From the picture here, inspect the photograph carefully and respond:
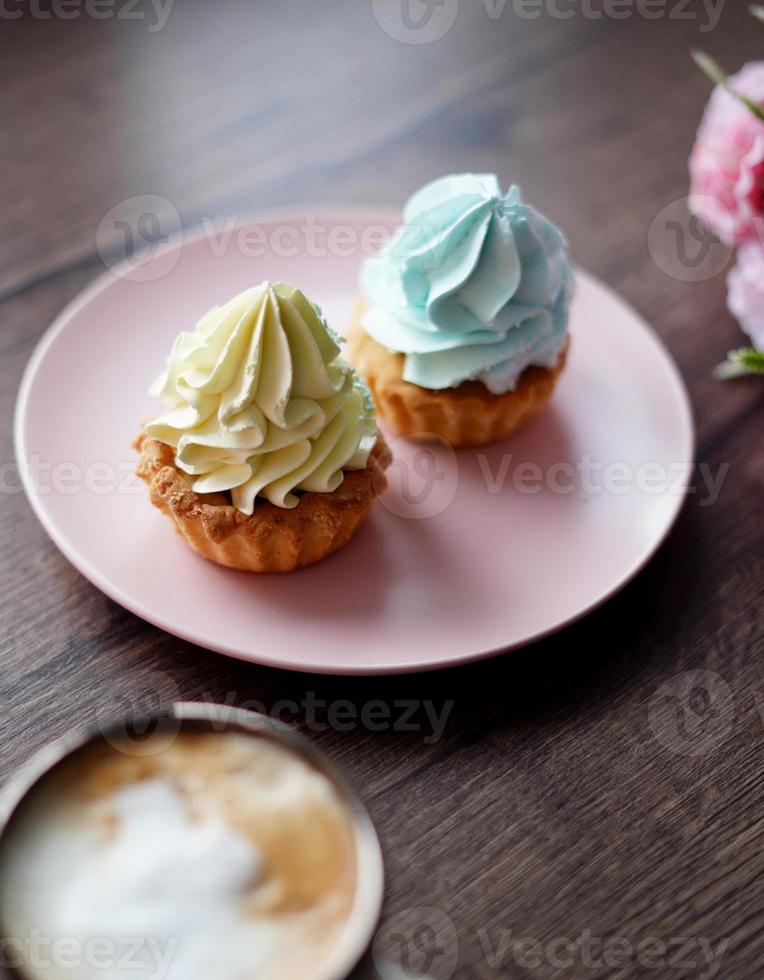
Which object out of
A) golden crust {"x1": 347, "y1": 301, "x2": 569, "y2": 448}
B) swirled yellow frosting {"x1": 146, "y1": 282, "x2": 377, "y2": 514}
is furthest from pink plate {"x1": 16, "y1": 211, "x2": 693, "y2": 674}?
swirled yellow frosting {"x1": 146, "y1": 282, "x2": 377, "y2": 514}

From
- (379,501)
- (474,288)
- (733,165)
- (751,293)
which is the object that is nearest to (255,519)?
(379,501)

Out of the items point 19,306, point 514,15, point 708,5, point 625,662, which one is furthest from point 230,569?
point 708,5

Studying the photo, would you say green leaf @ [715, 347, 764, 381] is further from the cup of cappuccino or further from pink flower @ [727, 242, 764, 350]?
the cup of cappuccino

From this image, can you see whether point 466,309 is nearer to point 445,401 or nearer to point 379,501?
point 445,401

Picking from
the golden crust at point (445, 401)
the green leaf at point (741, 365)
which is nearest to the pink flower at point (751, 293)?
the green leaf at point (741, 365)

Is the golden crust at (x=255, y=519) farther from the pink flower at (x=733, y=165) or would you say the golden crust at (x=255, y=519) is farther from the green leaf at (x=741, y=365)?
the pink flower at (x=733, y=165)

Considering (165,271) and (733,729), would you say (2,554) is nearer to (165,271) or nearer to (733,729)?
(165,271)
